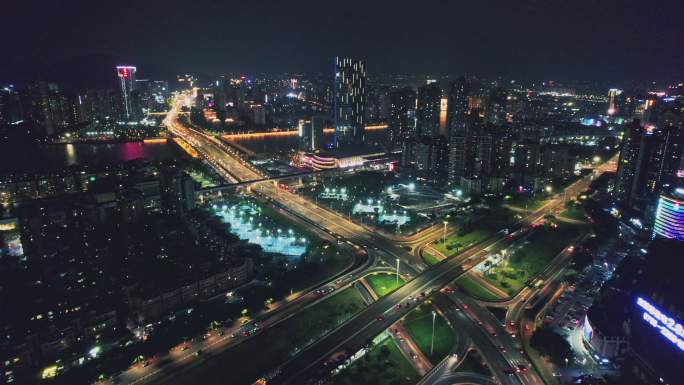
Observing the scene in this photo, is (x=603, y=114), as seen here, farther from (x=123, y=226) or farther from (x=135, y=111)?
(x=135, y=111)

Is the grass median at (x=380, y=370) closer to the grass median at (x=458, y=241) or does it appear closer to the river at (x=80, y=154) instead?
the grass median at (x=458, y=241)

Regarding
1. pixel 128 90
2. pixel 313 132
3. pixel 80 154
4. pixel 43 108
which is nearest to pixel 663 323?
pixel 313 132

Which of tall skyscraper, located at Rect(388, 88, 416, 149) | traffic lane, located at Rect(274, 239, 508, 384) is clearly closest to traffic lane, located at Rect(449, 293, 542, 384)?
traffic lane, located at Rect(274, 239, 508, 384)

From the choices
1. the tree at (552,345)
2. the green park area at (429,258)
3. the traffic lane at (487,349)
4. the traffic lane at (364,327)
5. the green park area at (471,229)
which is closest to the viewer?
the traffic lane at (364,327)

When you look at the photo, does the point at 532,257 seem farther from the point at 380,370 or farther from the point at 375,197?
the point at 375,197

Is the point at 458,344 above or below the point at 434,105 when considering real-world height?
below

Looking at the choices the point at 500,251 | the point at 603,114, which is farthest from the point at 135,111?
the point at 603,114

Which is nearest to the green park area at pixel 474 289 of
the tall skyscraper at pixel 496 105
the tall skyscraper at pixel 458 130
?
the tall skyscraper at pixel 458 130
